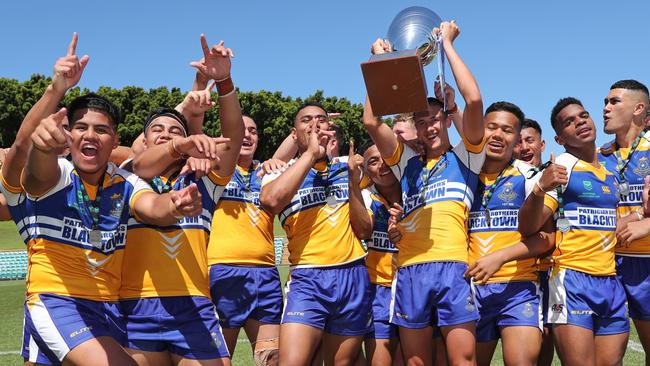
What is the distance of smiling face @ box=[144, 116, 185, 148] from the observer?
495 centimetres

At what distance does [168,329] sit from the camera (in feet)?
14.8

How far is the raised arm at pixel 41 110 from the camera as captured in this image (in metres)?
3.97

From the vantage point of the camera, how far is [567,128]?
5.87m

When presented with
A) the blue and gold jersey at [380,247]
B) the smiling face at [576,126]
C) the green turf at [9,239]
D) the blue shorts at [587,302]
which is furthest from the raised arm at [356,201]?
the green turf at [9,239]

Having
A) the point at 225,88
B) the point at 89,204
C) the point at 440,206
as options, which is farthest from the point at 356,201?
the point at 89,204

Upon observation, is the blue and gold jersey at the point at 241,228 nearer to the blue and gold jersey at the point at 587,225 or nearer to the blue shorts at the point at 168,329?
the blue shorts at the point at 168,329

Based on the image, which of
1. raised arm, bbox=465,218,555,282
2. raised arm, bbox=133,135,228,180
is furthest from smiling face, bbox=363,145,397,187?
raised arm, bbox=133,135,228,180

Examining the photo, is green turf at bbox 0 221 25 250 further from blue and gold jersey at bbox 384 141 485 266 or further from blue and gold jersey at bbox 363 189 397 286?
blue and gold jersey at bbox 384 141 485 266

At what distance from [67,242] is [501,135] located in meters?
3.54

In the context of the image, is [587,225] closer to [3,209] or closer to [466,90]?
[466,90]

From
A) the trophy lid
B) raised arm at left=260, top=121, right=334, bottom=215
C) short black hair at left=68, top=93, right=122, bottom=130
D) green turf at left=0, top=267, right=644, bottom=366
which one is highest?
the trophy lid

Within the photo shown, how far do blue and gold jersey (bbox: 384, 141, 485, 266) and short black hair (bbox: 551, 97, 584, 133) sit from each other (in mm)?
1222

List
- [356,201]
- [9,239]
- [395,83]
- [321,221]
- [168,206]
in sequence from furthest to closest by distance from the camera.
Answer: [9,239], [321,221], [356,201], [395,83], [168,206]

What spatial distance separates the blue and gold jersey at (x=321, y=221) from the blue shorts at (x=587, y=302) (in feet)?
5.65
